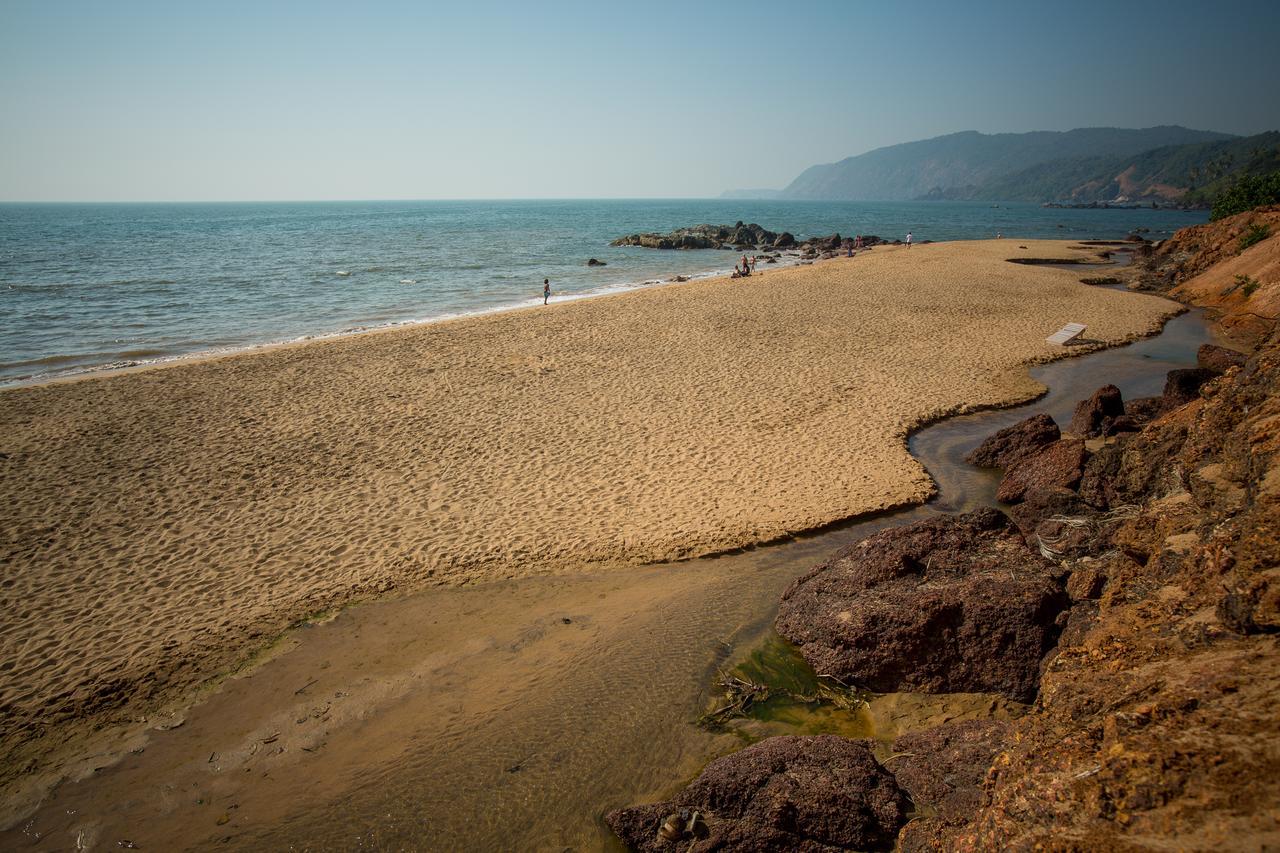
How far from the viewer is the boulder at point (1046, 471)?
9.49 meters

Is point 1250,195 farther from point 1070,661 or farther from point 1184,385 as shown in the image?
point 1070,661

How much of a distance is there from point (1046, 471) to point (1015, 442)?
6.15ft

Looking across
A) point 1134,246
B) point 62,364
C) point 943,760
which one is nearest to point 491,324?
point 62,364

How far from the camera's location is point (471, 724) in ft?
21.4

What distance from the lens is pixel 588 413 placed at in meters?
14.5

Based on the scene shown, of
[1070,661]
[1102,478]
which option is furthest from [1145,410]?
[1070,661]

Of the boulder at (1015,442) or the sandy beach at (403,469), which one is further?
the boulder at (1015,442)

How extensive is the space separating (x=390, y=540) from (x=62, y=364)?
18.8 meters

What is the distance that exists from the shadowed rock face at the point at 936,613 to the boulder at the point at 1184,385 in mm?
6727

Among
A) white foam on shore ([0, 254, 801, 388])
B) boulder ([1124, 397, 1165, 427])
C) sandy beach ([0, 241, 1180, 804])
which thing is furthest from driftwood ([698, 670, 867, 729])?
white foam on shore ([0, 254, 801, 388])

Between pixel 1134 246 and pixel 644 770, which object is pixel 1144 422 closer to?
pixel 644 770

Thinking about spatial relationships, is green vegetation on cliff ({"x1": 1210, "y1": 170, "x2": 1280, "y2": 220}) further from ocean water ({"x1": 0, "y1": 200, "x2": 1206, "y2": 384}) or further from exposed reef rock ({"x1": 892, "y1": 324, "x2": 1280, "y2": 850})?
exposed reef rock ({"x1": 892, "y1": 324, "x2": 1280, "y2": 850})

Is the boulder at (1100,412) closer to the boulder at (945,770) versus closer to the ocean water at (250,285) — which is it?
the boulder at (945,770)

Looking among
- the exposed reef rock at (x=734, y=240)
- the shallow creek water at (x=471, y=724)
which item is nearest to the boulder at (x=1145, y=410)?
the shallow creek water at (x=471, y=724)
